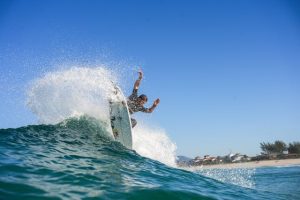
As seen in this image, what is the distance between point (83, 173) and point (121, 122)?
17.5 ft

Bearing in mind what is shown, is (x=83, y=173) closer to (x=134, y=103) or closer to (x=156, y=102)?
(x=134, y=103)

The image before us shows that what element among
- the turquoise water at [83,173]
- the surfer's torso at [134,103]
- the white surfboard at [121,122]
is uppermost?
the surfer's torso at [134,103]

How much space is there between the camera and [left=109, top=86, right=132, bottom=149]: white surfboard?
11820mm

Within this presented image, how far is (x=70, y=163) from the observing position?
727 centimetres

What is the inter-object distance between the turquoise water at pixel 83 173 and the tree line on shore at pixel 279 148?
3356cm

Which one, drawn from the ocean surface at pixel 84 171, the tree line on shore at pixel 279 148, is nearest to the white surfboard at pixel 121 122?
the ocean surface at pixel 84 171

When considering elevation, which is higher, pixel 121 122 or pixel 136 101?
pixel 136 101

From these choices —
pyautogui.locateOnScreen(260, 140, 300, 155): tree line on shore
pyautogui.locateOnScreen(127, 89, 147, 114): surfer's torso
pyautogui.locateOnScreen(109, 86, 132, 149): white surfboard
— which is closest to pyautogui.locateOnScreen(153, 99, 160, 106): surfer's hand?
pyautogui.locateOnScreen(127, 89, 147, 114): surfer's torso

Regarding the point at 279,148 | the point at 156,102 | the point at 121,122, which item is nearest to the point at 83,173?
the point at 121,122

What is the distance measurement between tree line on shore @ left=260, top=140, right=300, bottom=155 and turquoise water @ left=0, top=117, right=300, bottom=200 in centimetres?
3356

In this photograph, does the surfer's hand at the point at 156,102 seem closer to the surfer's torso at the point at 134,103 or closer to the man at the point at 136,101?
the man at the point at 136,101

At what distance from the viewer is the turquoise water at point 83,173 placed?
5383 millimetres

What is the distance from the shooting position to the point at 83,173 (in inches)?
260

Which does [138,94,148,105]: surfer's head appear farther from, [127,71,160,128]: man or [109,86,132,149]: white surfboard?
[109,86,132,149]: white surfboard
